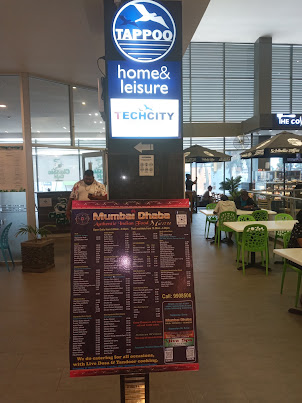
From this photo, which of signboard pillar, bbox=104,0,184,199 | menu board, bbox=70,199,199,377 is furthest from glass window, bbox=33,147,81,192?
menu board, bbox=70,199,199,377

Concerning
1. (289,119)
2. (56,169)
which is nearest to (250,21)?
(289,119)

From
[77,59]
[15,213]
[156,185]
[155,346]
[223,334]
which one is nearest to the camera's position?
[155,346]

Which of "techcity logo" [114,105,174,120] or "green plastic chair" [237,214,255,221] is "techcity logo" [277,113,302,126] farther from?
"techcity logo" [114,105,174,120]

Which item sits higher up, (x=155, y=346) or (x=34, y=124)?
(x=34, y=124)

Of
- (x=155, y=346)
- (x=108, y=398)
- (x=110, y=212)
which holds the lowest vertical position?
(x=108, y=398)

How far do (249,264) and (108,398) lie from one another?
13.2 ft

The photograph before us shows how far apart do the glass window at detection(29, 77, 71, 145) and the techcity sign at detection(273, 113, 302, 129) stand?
8.68 meters

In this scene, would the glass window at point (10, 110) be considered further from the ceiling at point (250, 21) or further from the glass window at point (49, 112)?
the ceiling at point (250, 21)

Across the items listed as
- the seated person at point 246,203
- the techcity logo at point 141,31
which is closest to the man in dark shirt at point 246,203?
the seated person at point 246,203

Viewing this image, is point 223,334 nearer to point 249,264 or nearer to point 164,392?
point 164,392

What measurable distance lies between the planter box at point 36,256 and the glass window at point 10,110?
2212 millimetres

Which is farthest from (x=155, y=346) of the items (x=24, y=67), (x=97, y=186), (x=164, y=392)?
(x=24, y=67)

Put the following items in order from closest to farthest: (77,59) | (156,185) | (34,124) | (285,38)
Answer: (156,185)
(77,59)
(34,124)
(285,38)

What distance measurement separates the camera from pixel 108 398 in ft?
8.20
